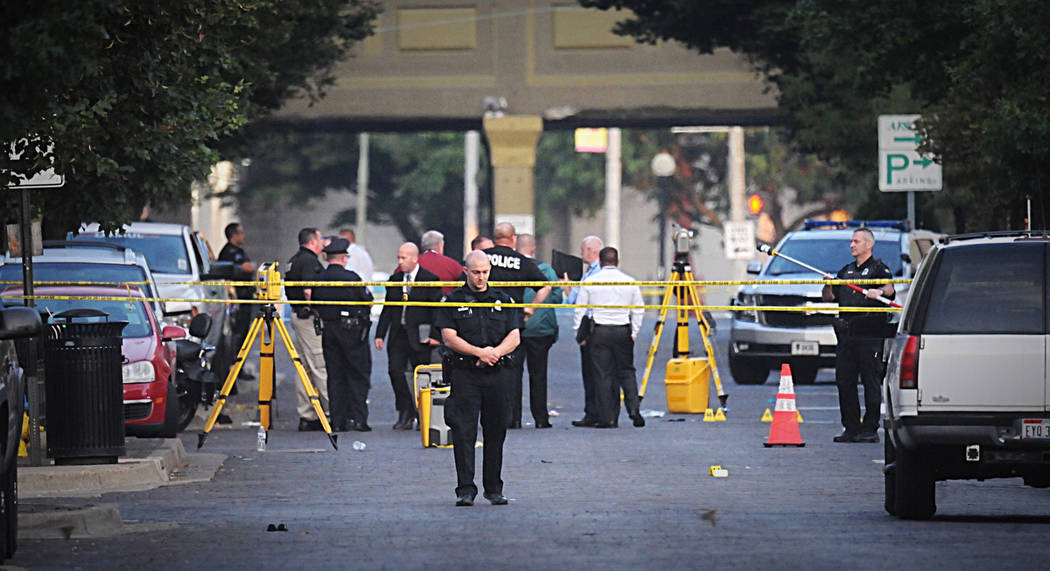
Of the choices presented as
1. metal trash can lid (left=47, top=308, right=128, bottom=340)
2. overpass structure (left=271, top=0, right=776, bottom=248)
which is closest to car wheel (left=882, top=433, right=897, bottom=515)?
metal trash can lid (left=47, top=308, right=128, bottom=340)

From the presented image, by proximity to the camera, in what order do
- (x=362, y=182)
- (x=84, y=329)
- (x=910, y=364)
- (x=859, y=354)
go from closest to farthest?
(x=910, y=364), (x=84, y=329), (x=859, y=354), (x=362, y=182)

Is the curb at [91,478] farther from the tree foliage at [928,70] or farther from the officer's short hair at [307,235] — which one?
the tree foliage at [928,70]

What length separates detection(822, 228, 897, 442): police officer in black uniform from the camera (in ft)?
64.1

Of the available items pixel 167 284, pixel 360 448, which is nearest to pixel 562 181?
pixel 167 284

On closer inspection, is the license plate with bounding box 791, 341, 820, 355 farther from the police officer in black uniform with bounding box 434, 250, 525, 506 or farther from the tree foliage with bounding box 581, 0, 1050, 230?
the police officer in black uniform with bounding box 434, 250, 525, 506

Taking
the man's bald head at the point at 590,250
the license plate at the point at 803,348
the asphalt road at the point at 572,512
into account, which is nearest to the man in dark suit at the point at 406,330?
the asphalt road at the point at 572,512

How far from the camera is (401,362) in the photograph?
22.0 meters

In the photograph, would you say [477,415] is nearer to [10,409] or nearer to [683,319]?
[10,409]

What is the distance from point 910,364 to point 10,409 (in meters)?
5.15

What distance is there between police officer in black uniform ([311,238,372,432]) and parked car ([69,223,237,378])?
2714mm

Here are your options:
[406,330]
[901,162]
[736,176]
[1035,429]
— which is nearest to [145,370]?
[406,330]

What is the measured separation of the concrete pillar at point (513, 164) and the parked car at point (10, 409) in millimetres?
33933

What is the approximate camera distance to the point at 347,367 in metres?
21.6

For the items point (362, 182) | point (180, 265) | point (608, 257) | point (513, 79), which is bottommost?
point (180, 265)
